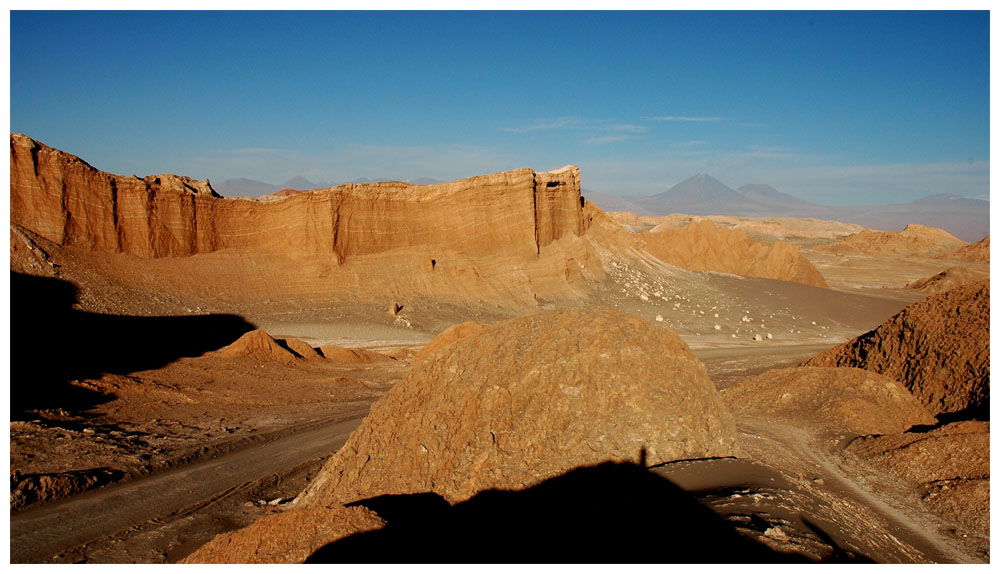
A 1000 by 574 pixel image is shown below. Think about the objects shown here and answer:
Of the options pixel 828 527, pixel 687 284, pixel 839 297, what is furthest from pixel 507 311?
pixel 828 527

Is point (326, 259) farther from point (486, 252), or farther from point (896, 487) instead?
point (896, 487)

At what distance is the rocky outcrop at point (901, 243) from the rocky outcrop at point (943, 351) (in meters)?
75.6

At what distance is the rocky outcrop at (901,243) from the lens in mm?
85312

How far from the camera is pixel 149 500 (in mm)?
8961

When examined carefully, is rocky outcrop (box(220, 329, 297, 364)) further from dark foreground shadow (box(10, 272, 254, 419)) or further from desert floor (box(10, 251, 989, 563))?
dark foreground shadow (box(10, 272, 254, 419))

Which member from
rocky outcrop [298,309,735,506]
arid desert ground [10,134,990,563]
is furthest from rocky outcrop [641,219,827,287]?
rocky outcrop [298,309,735,506]

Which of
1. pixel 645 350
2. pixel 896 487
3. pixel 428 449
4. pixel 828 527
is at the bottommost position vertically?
pixel 896 487

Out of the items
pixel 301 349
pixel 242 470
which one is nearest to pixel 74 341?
pixel 301 349

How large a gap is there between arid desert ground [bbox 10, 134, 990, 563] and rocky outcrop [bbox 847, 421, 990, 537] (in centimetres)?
4

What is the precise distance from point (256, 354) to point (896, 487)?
1813cm

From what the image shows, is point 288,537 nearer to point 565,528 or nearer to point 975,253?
point 565,528

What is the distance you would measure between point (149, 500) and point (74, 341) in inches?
632

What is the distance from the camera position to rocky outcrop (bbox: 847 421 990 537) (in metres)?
8.05

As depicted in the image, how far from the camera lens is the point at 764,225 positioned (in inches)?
4336
